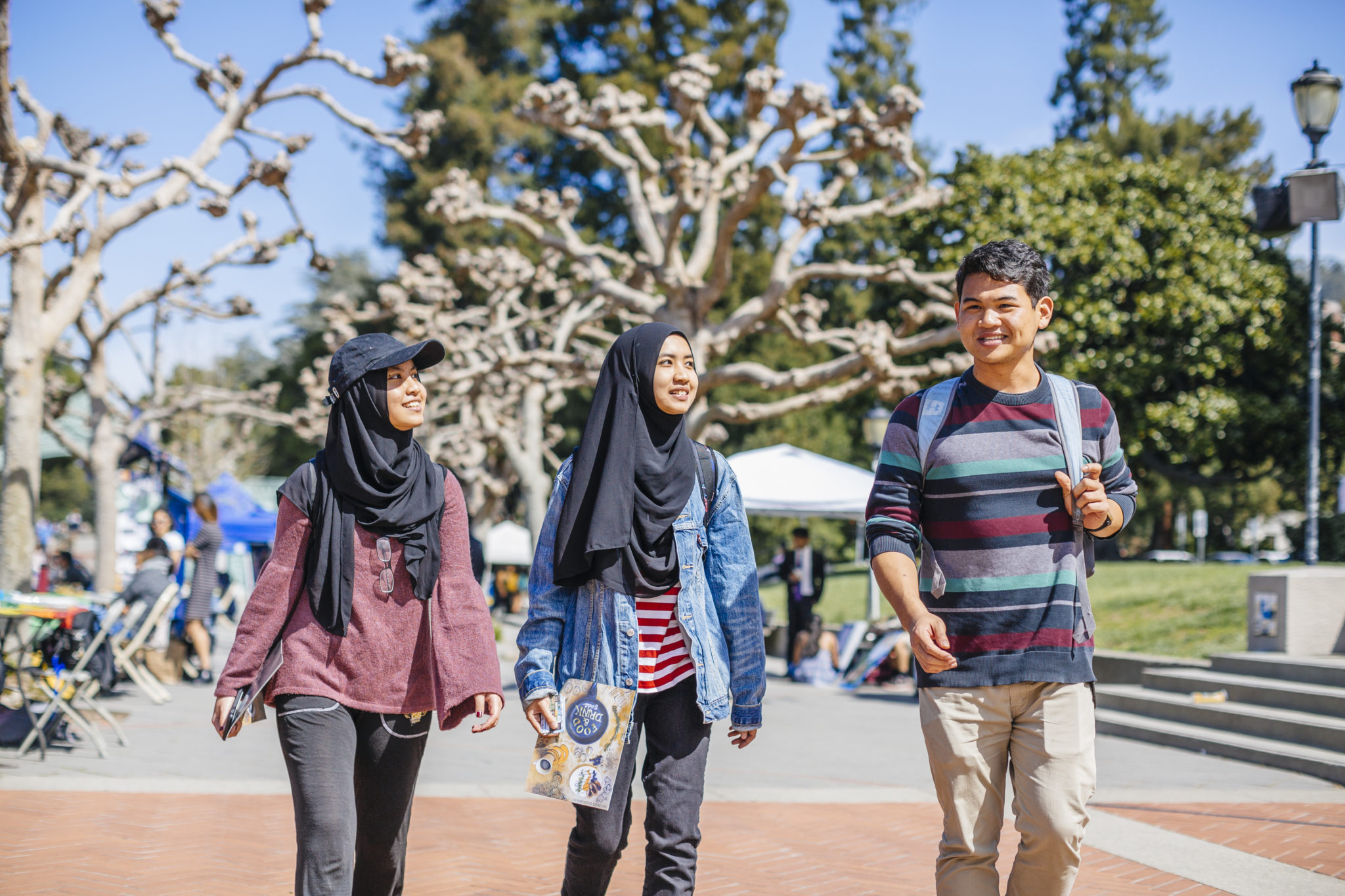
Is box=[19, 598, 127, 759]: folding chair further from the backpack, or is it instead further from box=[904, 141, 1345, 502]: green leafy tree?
box=[904, 141, 1345, 502]: green leafy tree

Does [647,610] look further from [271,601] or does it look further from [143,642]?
[143,642]

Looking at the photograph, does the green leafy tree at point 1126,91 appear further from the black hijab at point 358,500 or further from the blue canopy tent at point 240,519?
the black hijab at point 358,500

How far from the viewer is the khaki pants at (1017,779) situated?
9.31 ft

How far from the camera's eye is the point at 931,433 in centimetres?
305

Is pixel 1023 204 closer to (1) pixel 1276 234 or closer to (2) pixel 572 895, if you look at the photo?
(1) pixel 1276 234

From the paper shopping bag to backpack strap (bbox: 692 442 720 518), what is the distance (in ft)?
1.90

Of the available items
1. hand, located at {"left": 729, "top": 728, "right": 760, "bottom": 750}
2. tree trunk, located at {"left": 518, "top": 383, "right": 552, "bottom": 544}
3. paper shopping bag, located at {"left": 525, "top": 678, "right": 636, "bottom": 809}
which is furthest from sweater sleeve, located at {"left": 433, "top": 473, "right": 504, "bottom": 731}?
tree trunk, located at {"left": 518, "top": 383, "right": 552, "bottom": 544}

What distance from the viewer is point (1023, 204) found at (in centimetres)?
2803

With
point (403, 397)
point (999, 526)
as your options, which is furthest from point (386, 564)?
point (999, 526)

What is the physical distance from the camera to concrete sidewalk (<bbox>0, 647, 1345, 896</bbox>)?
14.8ft

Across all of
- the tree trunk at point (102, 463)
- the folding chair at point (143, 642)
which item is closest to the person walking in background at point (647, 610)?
the folding chair at point (143, 642)

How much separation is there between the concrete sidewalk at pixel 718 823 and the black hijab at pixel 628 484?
1.90 m

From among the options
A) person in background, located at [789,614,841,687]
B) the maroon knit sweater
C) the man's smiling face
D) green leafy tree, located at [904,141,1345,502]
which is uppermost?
green leafy tree, located at [904,141,1345,502]

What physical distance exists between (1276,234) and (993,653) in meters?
8.00
